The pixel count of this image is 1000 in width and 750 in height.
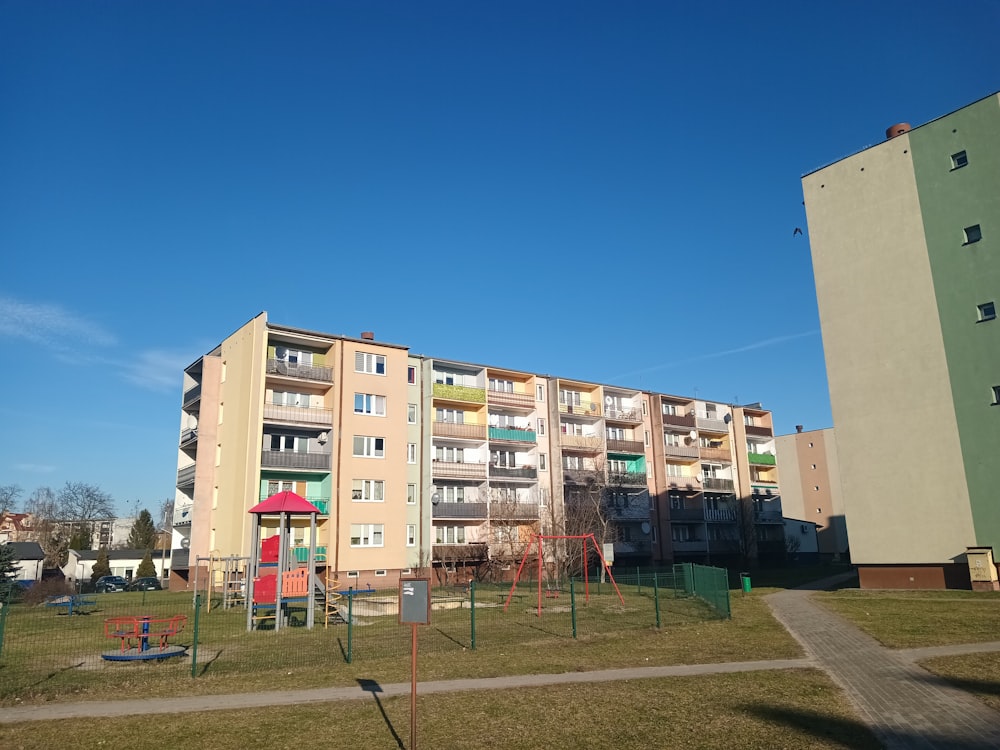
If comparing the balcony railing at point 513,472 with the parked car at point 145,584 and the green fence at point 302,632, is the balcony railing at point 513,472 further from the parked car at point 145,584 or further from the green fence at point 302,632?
the parked car at point 145,584

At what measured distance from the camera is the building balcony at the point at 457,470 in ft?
159

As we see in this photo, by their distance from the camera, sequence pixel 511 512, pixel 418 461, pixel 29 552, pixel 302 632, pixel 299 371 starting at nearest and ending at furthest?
pixel 302 632 < pixel 299 371 < pixel 418 461 < pixel 511 512 < pixel 29 552

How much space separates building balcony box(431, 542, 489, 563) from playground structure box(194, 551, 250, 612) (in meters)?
12.4

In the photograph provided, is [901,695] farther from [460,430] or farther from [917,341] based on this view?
[460,430]

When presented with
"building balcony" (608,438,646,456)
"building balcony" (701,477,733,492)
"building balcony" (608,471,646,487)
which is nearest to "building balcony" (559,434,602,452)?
"building balcony" (608,438,646,456)

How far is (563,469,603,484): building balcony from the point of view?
55.4m

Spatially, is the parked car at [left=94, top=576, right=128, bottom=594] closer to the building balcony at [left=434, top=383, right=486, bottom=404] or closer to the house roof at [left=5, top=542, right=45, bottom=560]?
the house roof at [left=5, top=542, right=45, bottom=560]

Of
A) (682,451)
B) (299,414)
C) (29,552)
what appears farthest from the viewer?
(29,552)

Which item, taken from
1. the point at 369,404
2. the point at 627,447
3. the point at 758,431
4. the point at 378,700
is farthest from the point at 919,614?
the point at 758,431

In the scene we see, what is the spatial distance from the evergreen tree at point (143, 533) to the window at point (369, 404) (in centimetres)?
6480

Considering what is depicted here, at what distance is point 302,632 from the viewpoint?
77.5 ft

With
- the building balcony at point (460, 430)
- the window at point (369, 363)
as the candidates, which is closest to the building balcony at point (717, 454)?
the building balcony at point (460, 430)

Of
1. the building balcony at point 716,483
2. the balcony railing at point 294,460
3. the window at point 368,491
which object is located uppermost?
the balcony railing at point 294,460

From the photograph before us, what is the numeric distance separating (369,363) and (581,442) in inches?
768
